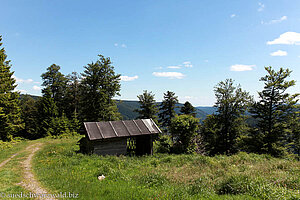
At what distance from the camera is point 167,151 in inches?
866

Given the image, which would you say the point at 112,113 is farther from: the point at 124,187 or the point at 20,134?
the point at 20,134

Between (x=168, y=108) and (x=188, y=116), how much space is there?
20.2 metres

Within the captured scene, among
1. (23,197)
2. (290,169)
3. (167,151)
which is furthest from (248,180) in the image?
(167,151)

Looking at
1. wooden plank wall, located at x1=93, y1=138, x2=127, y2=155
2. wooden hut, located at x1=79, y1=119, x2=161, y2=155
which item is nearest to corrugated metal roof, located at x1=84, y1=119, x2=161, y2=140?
wooden hut, located at x1=79, y1=119, x2=161, y2=155

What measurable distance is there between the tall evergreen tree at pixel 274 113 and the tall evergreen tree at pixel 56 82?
45550 millimetres

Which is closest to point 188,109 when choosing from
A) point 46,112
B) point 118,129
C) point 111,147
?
point 118,129

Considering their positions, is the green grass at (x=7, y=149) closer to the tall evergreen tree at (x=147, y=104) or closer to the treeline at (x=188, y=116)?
the treeline at (x=188, y=116)

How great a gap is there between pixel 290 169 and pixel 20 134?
62.7 meters

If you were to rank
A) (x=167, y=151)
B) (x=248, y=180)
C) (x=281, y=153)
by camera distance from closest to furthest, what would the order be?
1. (x=248, y=180)
2. (x=167, y=151)
3. (x=281, y=153)

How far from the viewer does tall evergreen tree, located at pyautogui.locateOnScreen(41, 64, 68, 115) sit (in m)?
43.4

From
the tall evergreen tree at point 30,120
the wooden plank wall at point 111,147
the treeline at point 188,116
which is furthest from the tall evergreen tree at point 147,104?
the tall evergreen tree at point 30,120

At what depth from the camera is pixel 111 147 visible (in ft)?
59.7

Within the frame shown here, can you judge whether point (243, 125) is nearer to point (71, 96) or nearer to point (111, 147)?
point (111, 147)

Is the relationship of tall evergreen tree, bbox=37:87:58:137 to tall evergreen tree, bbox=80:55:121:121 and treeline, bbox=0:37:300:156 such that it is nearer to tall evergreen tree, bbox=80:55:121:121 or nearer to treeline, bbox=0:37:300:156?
treeline, bbox=0:37:300:156
